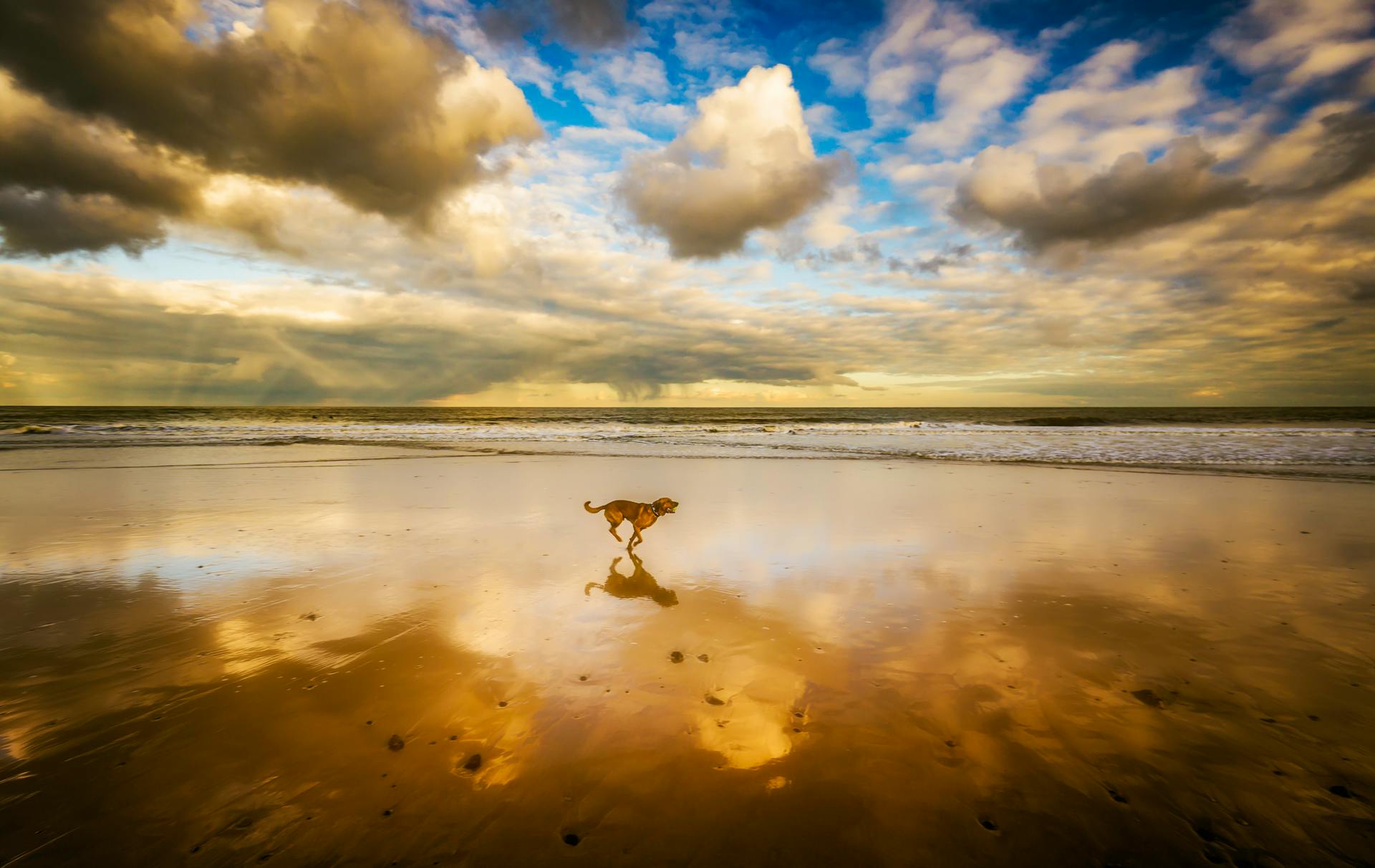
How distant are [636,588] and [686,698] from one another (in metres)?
2.18

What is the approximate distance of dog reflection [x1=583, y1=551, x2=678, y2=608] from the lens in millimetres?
5367

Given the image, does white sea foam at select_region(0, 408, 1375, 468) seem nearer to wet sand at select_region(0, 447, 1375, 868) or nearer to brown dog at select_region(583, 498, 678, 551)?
wet sand at select_region(0, 447, 1375, 868)

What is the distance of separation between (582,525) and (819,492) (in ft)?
17.9

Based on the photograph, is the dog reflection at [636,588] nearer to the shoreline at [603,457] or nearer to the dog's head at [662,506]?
the dog's head at [662,506]

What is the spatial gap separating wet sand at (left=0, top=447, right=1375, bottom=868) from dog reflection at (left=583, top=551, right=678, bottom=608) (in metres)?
0.04

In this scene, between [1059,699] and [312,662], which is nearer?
[1059,699]

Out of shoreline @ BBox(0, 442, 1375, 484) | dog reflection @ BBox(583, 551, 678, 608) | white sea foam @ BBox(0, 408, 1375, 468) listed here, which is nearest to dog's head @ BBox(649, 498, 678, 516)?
dog reflection @ BBox(583, 551, 678, 608)

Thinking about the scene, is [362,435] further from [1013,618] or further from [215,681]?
[1013,618]

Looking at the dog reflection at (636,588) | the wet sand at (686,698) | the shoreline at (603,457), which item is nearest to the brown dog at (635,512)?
the wet sand at (686,698)

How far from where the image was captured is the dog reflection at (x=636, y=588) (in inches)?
211

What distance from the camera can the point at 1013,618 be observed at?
190 inches

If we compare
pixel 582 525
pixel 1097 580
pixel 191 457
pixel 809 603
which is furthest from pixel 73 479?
pixel 1097 580

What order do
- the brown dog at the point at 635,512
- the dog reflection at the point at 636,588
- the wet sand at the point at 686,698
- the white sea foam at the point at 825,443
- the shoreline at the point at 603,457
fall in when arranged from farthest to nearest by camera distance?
the white sea foam at the point at 825,443 < the shoreline at the point at 603,457 < the brown dog at the point at 635,512 < the dog reflection at the point at 636,588 < the wet sand at the point at 686,698

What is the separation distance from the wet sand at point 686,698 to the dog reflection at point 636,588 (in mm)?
45
